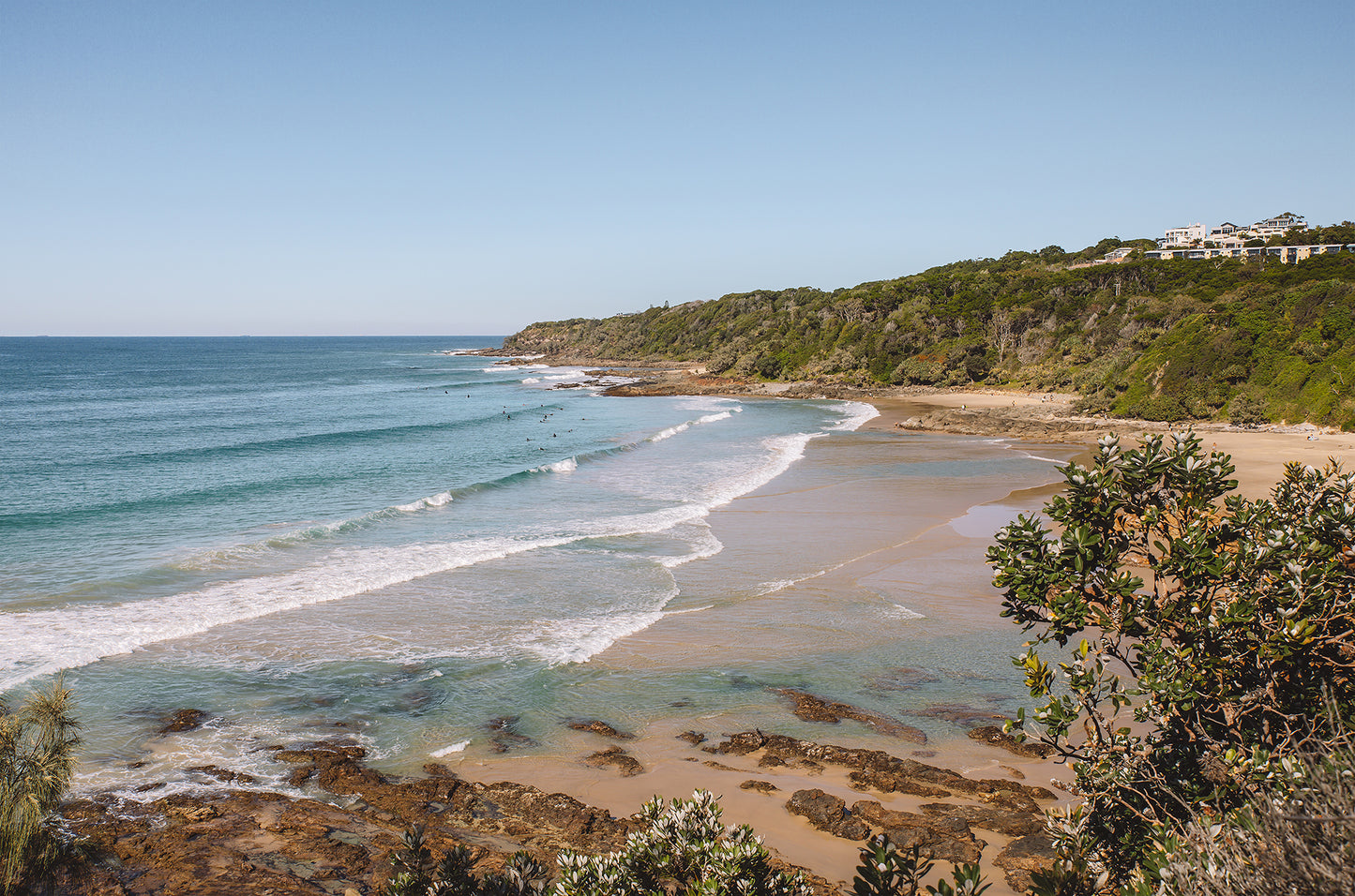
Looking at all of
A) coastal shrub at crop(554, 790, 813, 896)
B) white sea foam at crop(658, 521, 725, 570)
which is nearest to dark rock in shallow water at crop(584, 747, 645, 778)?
coastal shrub at crop(554, 790, 813, 896)

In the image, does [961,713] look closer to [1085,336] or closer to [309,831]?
[309,831]

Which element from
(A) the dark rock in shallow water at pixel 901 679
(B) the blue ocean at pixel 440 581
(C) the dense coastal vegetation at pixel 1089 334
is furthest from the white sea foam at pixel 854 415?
(A) the dark rock in shallow water at pixel 901 679

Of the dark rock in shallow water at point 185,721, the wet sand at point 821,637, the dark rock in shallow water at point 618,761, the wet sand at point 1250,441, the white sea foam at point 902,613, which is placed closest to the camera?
the wet sand at point 821,637

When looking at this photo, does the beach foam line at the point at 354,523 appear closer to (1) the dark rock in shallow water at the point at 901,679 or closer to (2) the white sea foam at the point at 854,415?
(2) the white sea foam at the point at 854,415

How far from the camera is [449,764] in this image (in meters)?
9.56

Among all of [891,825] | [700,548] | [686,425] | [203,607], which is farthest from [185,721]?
[686,425]

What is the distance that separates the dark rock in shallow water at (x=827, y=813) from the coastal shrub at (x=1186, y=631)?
3.17 m

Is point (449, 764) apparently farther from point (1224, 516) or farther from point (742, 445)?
point (742, 445)

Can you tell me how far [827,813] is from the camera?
8.31m

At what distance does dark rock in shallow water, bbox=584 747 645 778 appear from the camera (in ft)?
30.7

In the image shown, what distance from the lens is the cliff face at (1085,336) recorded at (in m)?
36.4

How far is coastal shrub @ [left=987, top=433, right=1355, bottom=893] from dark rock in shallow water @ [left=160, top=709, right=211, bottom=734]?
34.2 feet

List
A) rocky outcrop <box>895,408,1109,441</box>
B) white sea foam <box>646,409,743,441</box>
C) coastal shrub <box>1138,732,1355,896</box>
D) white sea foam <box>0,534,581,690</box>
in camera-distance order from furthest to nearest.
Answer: white sea foam <box>646,409,743,441</box> → rocky outcrop <box>895,408,1109,441</box> → white sea foam <box>0,534,581,690</box> → coastal shrub <box>1138,732,1355,896</box>

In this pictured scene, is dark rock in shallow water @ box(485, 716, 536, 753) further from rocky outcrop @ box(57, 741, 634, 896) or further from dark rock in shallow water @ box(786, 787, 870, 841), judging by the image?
dark rock in shallow water @ box(786, 787, 870, 841)
